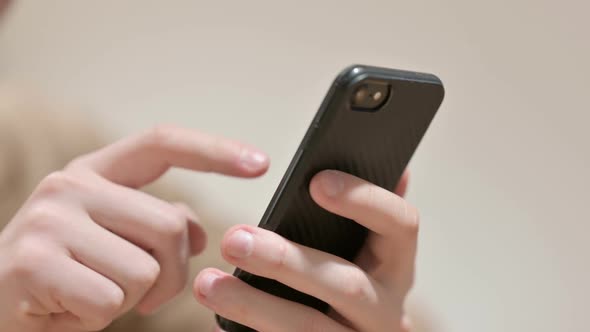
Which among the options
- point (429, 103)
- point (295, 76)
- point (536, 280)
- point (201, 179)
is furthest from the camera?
point (201, 179)

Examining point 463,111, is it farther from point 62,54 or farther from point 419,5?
point 62,54

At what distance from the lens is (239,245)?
0.36 m

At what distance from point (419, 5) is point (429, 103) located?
41 centimetres

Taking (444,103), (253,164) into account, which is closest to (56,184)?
(253,164)

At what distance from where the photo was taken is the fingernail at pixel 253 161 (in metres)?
0.49

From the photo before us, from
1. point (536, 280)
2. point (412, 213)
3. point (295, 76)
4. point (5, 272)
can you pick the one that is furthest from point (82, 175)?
point (536, 280)

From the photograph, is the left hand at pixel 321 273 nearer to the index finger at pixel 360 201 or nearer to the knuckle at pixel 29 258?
the index finger at pixel 360 201

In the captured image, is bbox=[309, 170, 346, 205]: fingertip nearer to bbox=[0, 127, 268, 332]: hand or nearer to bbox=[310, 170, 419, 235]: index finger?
bbox=[310, 170, 419, 235]: index finger

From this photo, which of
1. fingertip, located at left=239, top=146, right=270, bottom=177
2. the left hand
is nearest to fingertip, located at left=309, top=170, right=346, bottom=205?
the left hand

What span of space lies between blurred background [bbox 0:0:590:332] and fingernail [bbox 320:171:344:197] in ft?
1.45

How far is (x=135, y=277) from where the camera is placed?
444 millimetres

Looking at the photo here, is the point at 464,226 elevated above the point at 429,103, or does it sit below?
below

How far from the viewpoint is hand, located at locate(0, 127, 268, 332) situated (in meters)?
0.43

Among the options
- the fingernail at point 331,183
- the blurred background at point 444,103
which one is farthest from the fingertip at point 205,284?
the blurred background at point 444,103
